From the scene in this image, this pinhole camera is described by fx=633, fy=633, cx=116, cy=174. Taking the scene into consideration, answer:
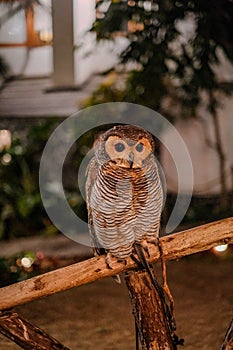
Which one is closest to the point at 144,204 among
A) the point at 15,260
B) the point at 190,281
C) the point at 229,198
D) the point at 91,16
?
the point at 91,16

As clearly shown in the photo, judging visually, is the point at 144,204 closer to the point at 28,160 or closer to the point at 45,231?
the point at 45,231

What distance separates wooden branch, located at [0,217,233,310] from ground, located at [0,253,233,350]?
384 mm

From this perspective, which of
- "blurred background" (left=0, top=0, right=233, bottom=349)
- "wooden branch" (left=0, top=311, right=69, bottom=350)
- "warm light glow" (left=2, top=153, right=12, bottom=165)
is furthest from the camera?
"warm light glow" (left=2, top=153, right=12, bottom=165)

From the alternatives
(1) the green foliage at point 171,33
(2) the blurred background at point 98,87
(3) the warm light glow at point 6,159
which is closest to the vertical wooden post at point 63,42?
(2) the blurred background at point 98,87

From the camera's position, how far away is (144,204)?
2.64 ft

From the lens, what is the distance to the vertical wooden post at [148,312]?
0.88 m

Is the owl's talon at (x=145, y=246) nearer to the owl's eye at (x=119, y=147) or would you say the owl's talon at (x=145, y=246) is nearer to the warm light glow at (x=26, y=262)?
the owl's eye at (x=119, y=147)

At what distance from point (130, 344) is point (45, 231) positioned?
2.58 feet

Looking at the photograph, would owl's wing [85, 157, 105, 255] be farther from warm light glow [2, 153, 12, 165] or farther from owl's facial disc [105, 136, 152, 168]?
warm light glow [2, 153, 12, 165]

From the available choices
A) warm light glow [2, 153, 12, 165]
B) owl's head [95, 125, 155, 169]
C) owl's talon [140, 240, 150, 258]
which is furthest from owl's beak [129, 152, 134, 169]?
warm light glow [2, 153, 12, 165]

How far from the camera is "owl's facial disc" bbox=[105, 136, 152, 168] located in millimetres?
740

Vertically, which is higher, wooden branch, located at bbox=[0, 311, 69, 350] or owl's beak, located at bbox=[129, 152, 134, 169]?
owl's beak, located at bbox=[129, 152, 134, 169]

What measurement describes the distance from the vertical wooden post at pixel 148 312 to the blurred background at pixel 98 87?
0.33 metres

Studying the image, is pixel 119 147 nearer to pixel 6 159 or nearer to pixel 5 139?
pixel 5 139
